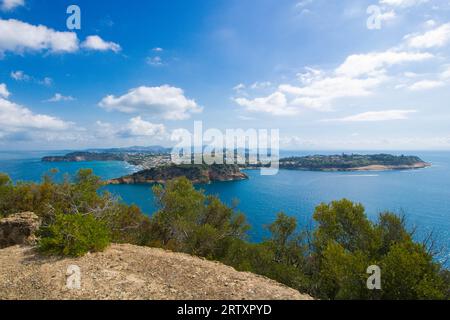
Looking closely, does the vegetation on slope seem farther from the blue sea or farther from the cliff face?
the cliff face

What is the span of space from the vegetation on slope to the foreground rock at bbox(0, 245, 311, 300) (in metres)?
0.91

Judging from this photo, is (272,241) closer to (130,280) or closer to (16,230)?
(130,280)

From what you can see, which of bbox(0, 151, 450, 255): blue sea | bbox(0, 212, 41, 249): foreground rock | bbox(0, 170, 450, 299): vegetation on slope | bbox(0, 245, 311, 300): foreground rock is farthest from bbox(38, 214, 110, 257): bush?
bbox(0, 151, 450, 255): blue sea

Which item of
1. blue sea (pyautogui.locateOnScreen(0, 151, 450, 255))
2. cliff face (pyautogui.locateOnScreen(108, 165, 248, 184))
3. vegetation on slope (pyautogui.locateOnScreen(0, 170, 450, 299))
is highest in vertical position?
vegetation on slope (pyautogui.locateOnScreen(0, 170, 450, 299))

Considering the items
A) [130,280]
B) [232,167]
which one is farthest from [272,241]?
[232,167]

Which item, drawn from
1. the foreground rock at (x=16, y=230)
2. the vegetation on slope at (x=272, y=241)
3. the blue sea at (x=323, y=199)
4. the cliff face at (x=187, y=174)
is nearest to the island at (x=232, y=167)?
the cliff face at (x=187, y=174)

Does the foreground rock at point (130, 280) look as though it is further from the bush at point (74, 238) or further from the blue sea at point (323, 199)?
the blue sea at point (323, 199)

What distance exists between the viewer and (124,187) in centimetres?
8550

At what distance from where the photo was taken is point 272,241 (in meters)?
16.0

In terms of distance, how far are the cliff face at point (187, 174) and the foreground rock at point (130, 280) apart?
84819 mm

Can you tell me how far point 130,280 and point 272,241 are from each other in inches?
414

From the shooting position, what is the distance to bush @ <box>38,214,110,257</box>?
29.5ft

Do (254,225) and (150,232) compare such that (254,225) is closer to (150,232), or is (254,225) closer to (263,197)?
(263,197)

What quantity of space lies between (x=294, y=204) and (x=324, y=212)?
4880cm
